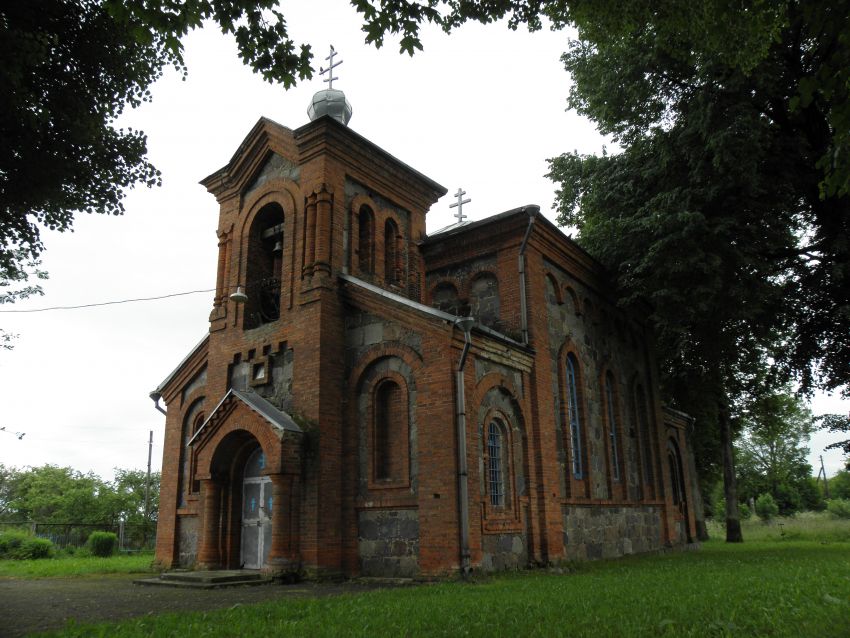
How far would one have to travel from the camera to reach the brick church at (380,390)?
1204cm

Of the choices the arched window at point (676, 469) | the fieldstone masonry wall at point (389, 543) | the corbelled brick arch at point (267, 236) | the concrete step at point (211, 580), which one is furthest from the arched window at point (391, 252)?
the arched window at point (676, 469)

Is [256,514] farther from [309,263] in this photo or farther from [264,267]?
[264,267]

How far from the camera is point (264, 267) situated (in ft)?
52.4

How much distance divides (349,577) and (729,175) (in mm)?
11854

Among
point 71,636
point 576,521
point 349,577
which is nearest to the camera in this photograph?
point 71,636

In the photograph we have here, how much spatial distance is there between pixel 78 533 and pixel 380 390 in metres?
17.3

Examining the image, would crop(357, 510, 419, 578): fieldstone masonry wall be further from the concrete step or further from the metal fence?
the metal fence

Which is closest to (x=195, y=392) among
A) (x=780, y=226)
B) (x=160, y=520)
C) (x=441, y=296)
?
(x=160, y=520)

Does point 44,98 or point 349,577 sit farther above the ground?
point 44,98

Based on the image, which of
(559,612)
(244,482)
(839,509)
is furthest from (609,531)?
(839,509)

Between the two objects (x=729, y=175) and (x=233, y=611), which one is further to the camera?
(x=729, y=175)

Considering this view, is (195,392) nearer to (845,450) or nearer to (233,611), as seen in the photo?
(233,611)

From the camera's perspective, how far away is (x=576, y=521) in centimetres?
1480

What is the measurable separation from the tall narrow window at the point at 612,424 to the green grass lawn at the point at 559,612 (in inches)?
313
